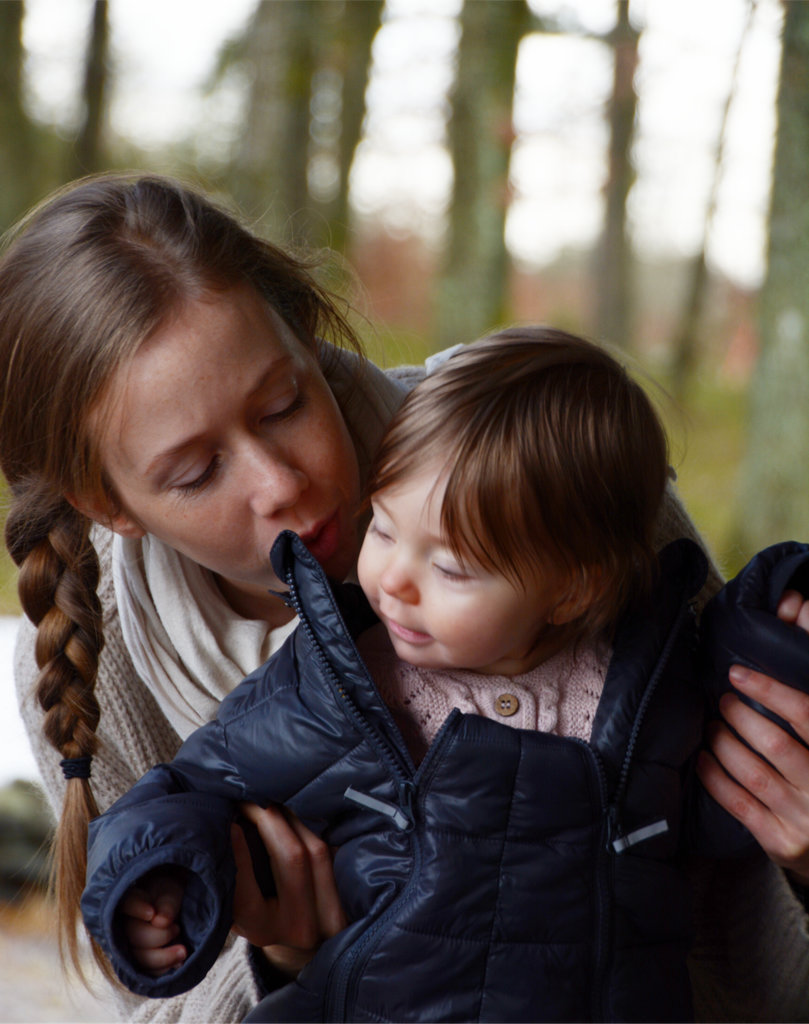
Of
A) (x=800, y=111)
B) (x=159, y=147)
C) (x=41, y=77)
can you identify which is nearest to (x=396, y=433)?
(x=800, y=111)

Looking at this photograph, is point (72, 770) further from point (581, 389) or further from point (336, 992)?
point (581, 389)

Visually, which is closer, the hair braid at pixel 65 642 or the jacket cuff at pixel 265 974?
the jacket cuff at pixel 265 974

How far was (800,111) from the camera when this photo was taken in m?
2.98

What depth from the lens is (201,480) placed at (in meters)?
1.44

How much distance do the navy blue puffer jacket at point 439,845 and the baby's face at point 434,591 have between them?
0.08 meters

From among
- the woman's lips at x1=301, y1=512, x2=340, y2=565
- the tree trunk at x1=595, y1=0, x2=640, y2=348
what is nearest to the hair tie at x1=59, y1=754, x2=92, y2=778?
the woman's lips at x1=301, y1=512, x2=340, y2=565

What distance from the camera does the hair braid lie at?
1550 mm

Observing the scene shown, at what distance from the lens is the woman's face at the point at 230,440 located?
1388 millimetres

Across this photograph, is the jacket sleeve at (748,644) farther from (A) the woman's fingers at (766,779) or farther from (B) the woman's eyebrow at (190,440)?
(B) the woman's eyebrow at (190,440)

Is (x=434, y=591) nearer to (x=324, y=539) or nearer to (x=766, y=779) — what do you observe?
(x=324, y=539)

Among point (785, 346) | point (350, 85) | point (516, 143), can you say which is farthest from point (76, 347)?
point (350, 85)

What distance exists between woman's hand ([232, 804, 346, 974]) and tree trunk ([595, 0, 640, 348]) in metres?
5.76

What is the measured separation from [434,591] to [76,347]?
655 millimetres

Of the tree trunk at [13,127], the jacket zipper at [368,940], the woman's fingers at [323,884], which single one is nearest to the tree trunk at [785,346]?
the jacket zipper at [368,940]
